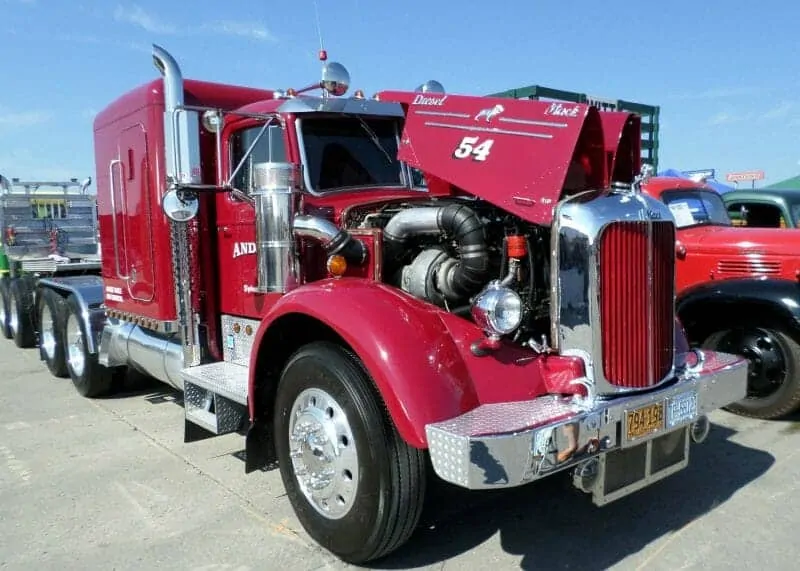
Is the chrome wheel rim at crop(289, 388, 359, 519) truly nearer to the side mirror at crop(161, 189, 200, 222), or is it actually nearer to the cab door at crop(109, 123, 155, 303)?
the side mirror at crop(161, 189, 200, 222)

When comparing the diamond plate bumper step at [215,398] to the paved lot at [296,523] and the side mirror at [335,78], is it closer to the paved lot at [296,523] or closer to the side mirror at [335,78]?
the paved lot at [296,523]

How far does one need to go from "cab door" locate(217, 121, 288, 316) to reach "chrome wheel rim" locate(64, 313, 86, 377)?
262cm

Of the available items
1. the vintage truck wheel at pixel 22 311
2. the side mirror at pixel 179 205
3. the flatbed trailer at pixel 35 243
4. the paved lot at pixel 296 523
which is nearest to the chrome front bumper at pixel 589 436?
the paved lot at pixel 296 523

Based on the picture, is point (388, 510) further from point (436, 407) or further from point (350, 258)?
point (350, 258)

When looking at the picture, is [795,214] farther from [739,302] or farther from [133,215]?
[133,215]

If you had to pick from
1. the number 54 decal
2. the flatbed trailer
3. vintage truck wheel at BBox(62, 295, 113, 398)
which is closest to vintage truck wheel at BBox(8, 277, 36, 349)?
the flatbed trailer

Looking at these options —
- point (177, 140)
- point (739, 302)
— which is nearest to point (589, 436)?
point (177, 140)

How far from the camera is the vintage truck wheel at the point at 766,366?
557cm

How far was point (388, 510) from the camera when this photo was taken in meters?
3.07

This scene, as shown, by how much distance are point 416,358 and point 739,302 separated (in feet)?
11.9

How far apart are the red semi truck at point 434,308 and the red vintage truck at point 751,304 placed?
6.30 ft

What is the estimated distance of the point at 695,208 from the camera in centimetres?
714

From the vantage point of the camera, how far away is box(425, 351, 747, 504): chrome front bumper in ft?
8.77

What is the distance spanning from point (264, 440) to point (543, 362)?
1685 mm
